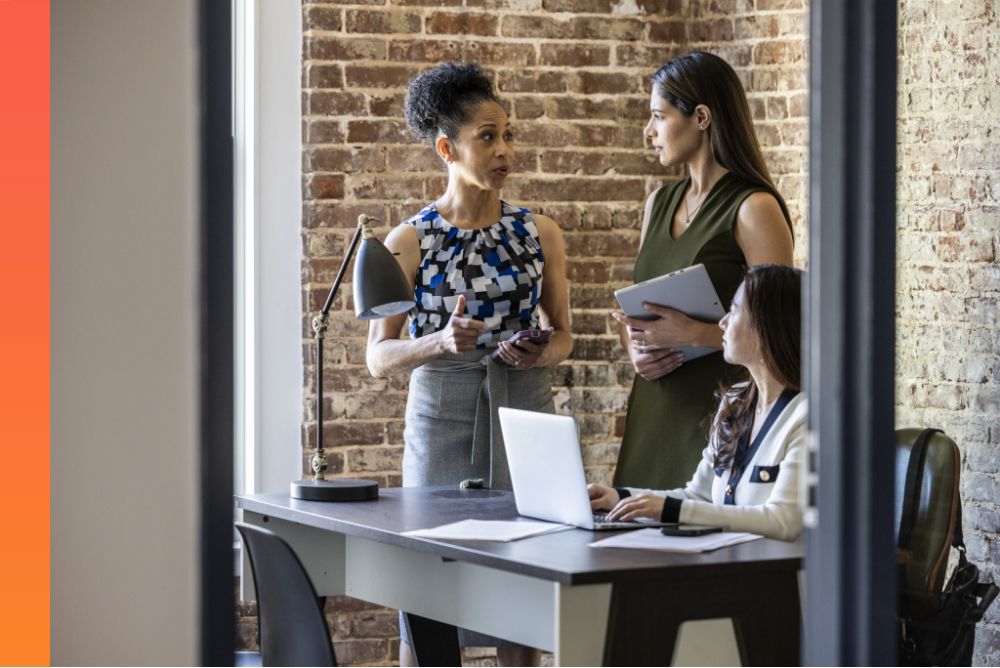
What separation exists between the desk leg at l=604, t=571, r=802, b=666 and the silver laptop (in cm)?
39

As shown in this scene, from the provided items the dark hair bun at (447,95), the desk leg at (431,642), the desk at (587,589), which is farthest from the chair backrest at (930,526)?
the dark hair bun at (447,95)

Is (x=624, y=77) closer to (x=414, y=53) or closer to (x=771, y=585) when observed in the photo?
(x=414, y=53)

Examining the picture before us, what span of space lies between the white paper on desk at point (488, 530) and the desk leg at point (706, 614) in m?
0.39

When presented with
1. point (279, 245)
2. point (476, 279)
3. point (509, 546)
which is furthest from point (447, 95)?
point (509, 546)

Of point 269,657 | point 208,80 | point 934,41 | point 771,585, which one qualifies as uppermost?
point 934,41

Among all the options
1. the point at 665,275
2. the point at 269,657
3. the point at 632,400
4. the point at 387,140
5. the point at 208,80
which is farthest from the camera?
the point at 387,140

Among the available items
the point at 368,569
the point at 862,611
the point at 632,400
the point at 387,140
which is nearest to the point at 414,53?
the point at 387,140

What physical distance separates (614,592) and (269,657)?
0.78 m

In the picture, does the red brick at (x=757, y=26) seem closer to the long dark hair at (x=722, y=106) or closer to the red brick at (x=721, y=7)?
the red brick at (x=721, y=7)

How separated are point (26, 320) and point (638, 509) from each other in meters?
1.36

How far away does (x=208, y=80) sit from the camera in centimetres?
176

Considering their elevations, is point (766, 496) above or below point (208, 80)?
below

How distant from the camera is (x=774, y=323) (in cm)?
288

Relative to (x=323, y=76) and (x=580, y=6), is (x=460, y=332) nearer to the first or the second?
(x=323, y=76)
